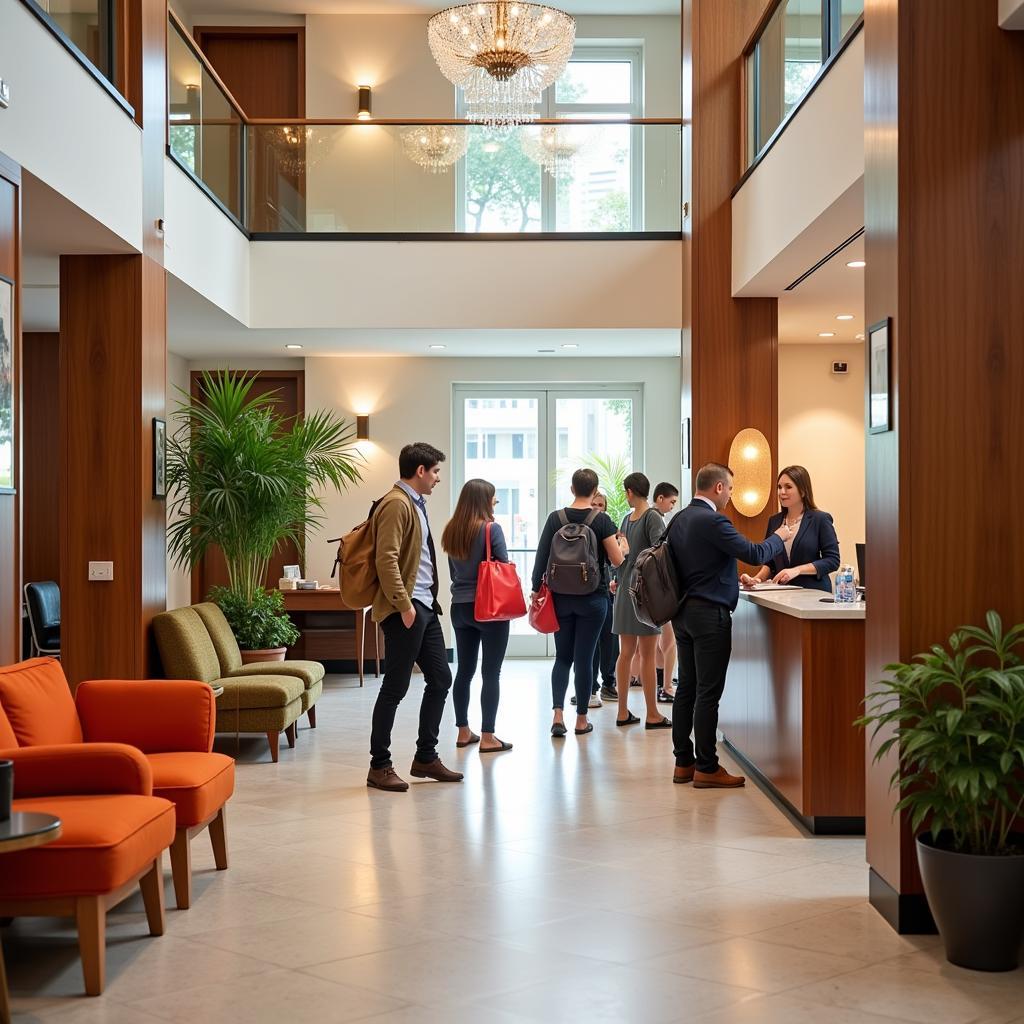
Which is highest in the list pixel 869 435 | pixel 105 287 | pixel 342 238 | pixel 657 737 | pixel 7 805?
pixel 342 238

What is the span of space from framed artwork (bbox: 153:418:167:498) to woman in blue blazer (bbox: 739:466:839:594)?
335cm

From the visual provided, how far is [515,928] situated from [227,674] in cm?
364

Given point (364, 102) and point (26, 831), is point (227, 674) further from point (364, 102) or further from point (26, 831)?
point (364, 102)

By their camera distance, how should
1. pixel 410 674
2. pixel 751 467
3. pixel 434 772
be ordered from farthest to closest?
pixel 751 467 < pixel 434 772 < pixel 410 674

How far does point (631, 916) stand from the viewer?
3.98 meters

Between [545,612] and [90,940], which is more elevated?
[545,612]

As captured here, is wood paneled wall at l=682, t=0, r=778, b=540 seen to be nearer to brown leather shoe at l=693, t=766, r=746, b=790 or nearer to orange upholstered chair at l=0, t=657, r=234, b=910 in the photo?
brown leather shoe at l=693, t=766, r=746, b=790

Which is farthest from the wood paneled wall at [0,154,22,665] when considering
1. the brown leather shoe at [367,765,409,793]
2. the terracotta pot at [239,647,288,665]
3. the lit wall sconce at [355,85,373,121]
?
the lit wall sconce at [355,85,373,121]

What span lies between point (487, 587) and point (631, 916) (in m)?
2.72

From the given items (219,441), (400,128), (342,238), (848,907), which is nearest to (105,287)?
(219,441)

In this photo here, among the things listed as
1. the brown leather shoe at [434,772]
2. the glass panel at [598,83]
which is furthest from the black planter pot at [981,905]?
the glass panel at [598,83]

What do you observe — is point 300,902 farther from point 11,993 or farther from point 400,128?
point 400,128

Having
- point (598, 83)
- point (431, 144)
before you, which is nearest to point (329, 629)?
point (431, 144)

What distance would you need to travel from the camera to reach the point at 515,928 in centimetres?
388
